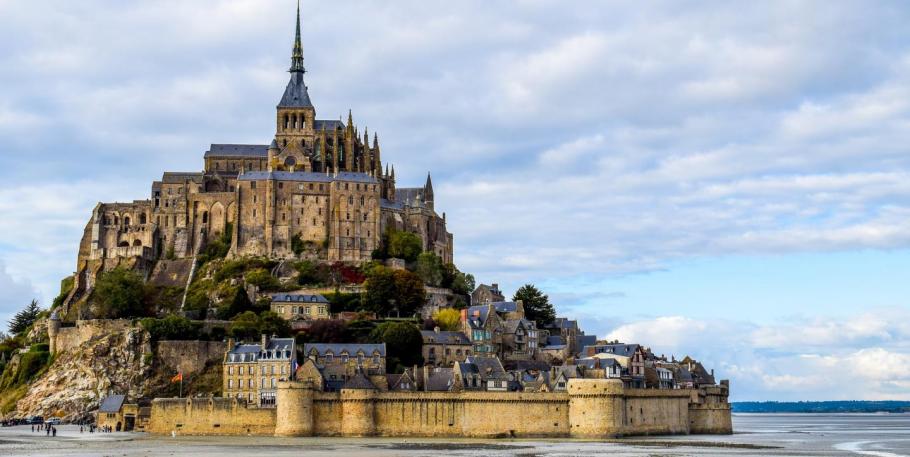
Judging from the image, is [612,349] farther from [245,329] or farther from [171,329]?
[171,329]

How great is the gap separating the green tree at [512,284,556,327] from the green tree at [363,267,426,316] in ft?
Answer: 34.4

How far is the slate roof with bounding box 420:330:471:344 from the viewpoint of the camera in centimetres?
8662

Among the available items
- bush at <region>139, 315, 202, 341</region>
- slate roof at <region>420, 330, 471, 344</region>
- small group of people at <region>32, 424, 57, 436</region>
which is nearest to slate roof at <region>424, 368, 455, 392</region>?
slate roof at <region>420, 330, 471, 344</region>

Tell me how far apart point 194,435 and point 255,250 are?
1327 inches

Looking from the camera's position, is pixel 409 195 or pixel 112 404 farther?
pixel 409 195

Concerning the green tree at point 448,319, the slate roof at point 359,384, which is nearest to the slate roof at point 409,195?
the green tree at point 448,319

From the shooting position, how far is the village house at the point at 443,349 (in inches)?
3388

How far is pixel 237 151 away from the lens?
116 metres

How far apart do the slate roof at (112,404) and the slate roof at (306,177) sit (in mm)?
30989

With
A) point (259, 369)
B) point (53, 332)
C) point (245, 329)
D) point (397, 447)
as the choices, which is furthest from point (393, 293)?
point (397, 447)

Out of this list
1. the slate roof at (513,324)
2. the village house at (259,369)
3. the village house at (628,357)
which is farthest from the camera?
the slate roof at (513,324)

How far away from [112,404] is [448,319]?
1085 inches

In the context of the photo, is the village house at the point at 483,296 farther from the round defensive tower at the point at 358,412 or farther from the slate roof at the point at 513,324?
the round defensive tower at the point at 358,412

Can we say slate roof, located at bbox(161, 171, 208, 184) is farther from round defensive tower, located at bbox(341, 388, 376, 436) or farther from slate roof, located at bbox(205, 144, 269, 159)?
round defensive tower, located at bbox(341, 388, 376, 436)
